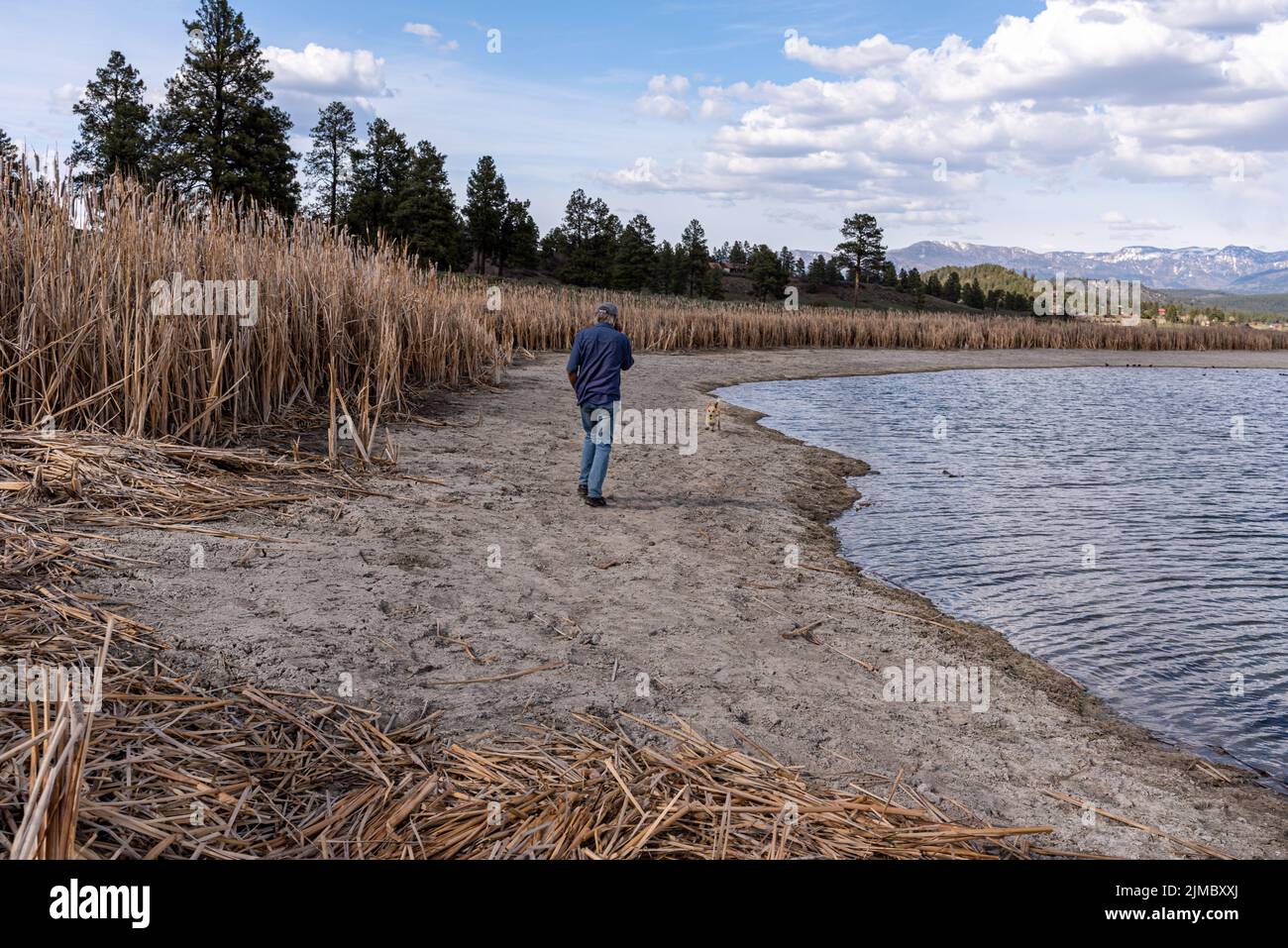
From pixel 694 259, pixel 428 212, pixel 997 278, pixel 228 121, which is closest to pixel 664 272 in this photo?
pixel 694 259

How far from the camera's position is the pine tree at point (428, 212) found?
63656mm

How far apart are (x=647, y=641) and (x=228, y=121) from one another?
55.6 m

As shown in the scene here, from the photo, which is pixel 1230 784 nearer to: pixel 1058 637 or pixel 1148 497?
pixel 1058 637

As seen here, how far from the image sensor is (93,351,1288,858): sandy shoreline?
4094 millimetres

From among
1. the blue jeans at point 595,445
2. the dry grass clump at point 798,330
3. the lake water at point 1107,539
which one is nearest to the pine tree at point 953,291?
the dry grass clump at point 798,330

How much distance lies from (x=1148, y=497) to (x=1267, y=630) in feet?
16.6

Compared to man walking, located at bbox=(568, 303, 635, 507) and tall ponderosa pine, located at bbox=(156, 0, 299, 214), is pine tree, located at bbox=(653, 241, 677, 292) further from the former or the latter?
man walking, located at bbox=(568, 303, 635, 507)

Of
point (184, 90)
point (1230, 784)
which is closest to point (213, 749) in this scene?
point (1230, 784)

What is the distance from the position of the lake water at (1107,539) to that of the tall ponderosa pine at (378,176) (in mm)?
56566

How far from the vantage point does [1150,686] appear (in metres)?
5.58

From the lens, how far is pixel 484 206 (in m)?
76.4

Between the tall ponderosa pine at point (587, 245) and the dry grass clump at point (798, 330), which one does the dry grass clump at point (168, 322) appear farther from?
the tall ponderosa pine at point (587, 245)

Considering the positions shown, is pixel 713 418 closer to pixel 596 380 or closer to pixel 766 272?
pixel 596 380

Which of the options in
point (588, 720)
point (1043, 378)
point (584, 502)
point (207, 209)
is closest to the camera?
point (588, 720)
